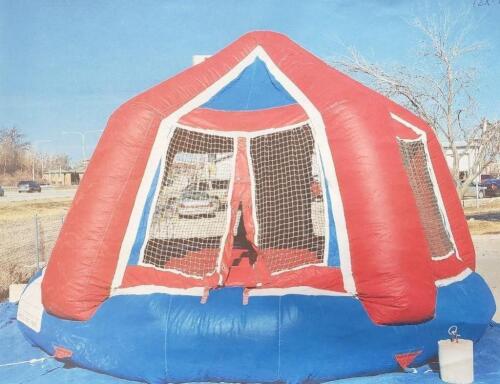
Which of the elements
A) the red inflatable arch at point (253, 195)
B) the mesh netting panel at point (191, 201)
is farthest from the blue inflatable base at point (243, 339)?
the mesh netting panel at point (191, 201)

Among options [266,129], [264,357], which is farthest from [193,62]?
[264,357]

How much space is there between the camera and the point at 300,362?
409cm

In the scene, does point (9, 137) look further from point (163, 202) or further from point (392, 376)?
point (392, 376)

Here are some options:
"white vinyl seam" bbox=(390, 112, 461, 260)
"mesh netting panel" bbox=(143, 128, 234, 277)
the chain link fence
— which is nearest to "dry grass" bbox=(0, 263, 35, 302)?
the chain link fence

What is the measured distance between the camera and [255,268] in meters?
4.98

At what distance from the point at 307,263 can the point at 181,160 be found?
1574 millimetres

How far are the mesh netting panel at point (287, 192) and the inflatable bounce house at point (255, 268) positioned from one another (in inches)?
15.5

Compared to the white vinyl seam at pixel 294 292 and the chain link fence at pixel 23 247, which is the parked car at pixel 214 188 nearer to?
the chain link fence at pixel 23 247

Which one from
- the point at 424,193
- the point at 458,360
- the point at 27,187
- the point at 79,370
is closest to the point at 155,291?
the point at 79,370

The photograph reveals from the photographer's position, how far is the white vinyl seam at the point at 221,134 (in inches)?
172

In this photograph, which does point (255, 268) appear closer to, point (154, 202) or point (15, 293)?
point (154, 202)

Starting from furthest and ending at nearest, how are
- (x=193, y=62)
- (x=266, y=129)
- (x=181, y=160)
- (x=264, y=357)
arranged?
1. (x=193, y=62)
2. (x=181, y=160)
3. (x=266, y=129)
4. (x=264, y=357)

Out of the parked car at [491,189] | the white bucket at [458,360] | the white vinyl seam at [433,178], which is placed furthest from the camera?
the parked car at [491,189]

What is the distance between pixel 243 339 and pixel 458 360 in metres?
1.39
